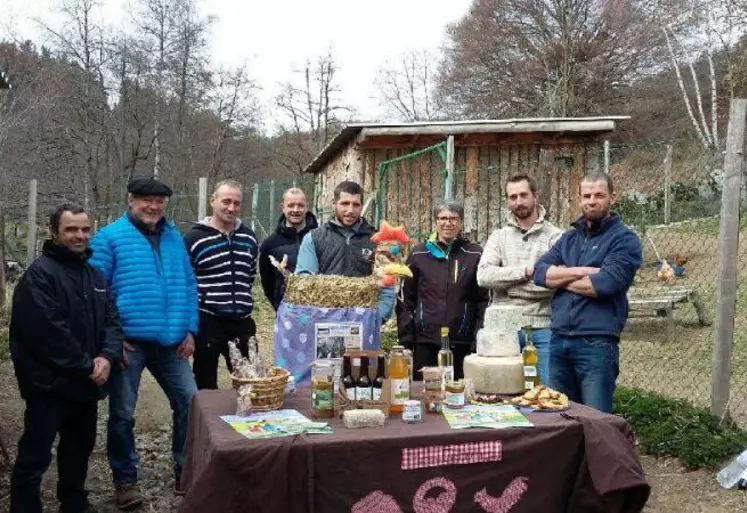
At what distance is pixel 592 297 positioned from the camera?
3.36m

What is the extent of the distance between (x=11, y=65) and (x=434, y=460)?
19.2 m

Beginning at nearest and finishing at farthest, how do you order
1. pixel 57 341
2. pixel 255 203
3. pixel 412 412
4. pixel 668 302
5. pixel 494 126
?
1. pixel 412 412
2. pixel 57 341
3. pixel 494 126
4. pixel 668 302
5. pixel 255 203

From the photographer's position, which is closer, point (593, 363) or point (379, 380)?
point (379, 380)

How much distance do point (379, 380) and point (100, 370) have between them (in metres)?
1.52

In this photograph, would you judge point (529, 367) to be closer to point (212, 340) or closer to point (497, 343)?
point (497, 343)

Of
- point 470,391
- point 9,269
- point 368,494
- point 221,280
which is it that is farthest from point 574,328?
point 9,269

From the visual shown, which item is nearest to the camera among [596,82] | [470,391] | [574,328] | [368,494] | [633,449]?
[368,494]

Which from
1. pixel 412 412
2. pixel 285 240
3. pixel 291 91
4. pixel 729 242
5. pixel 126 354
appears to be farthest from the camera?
pixel 291 91

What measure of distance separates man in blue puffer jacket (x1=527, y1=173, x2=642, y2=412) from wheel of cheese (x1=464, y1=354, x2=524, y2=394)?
0.59 m

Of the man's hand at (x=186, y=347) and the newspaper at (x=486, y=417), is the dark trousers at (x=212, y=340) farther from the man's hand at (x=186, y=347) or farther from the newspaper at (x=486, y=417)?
the newspaper at (x=486, y=417)

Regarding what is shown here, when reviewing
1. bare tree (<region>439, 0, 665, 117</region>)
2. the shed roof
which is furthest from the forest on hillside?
the shed roof

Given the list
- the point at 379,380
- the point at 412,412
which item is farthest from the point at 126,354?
the point at 412,412

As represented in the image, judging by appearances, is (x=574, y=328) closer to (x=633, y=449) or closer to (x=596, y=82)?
(x=633, y=449)

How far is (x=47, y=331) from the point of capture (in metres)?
3.15
